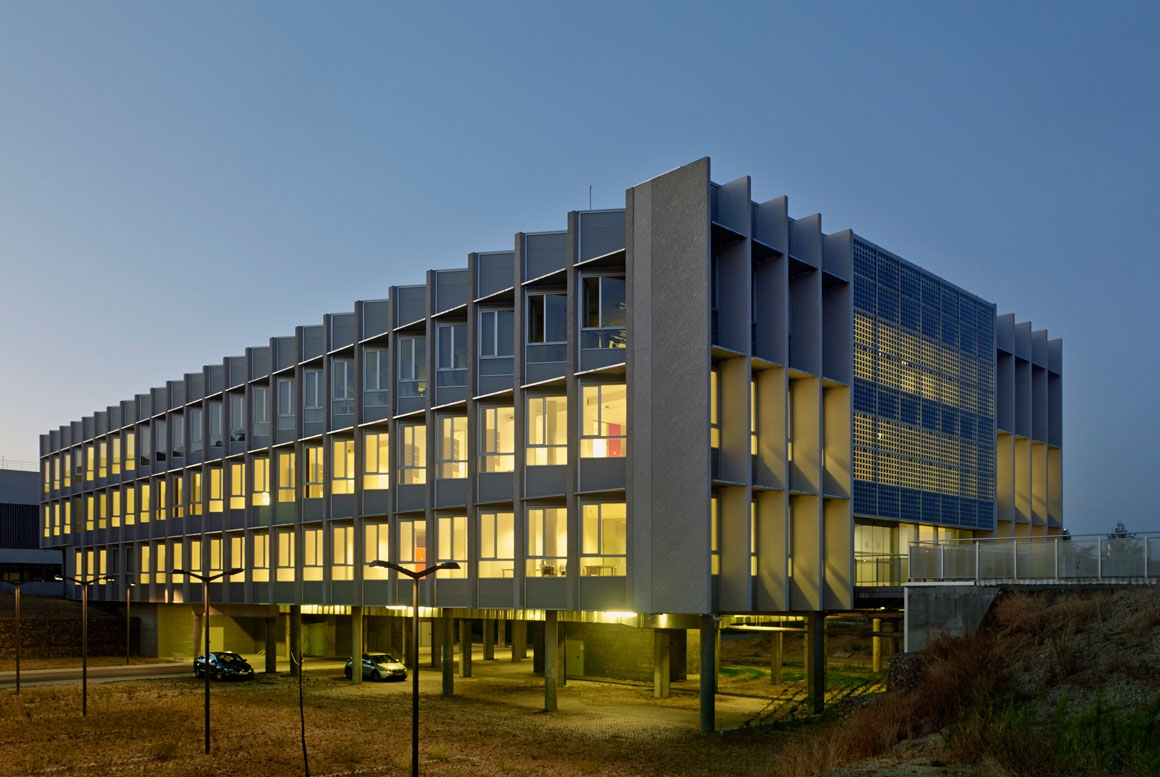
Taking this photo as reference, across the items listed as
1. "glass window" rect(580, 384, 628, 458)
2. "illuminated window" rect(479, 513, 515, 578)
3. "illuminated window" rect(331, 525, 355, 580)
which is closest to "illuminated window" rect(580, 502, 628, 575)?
"glass window" rect(580, 384, 628, 458)

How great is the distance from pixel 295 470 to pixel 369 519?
725 cm

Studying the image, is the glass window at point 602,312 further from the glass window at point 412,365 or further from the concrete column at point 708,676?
the glass window at point 412,365

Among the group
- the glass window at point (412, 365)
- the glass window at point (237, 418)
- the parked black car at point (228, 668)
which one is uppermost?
the glass window at point (412, 365)

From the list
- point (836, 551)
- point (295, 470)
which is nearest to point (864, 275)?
point (836, 551)

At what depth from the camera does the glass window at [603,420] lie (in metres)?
36.9

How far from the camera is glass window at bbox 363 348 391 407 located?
4806cm

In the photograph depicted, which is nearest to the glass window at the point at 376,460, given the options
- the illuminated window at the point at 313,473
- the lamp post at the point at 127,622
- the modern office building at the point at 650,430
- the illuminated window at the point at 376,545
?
the modern office building at the point at 650,430

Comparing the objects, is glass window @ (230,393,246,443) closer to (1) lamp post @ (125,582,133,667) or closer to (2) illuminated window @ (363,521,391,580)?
(1) lamp post @ (125,582,133,667)

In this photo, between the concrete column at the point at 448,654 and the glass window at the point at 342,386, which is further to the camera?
the glass window at the point at 342,386

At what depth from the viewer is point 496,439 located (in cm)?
4134

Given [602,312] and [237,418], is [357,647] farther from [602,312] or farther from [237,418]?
[602,312]

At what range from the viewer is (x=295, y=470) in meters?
53.8

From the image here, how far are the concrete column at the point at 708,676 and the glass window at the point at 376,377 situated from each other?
19.3 metres

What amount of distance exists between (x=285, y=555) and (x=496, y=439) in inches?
731
